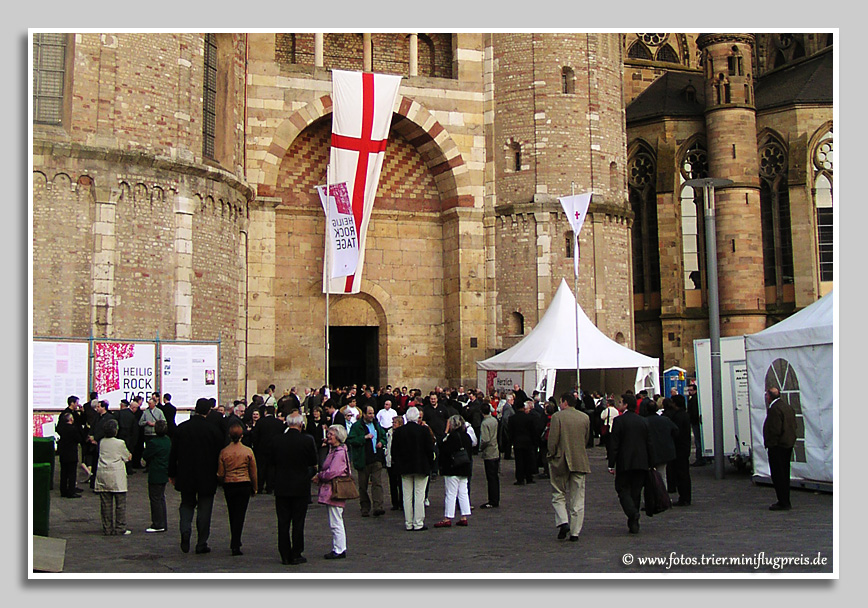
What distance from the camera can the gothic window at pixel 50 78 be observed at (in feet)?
72.4

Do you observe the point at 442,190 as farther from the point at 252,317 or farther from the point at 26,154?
the point at 26,154

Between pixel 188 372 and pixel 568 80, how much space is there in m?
14.8

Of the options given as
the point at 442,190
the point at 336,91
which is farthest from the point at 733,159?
the point at 336,91

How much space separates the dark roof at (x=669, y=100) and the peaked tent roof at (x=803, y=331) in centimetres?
2383

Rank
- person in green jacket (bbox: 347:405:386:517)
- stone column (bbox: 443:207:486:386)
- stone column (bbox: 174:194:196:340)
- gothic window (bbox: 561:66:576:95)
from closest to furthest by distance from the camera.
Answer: person in green jacket (bbox: 347:405:386:517), stone column (bbox: 174:194:196:340), stone column (bbox: 443:207:486:386), gothic window (bbox: 561:66:576:95)

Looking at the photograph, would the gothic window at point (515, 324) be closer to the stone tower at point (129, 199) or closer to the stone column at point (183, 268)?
the stone tower at point (129, 199)

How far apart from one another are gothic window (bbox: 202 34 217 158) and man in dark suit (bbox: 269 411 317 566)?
52.3ft

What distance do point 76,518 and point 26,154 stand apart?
19.5 feet

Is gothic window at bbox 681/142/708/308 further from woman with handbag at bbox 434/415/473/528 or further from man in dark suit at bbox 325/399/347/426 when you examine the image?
woman with handbag at bbox 434/415/473/528

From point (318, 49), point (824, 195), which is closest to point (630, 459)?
point (318, 49)

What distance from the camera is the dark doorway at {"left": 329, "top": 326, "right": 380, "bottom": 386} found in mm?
31219

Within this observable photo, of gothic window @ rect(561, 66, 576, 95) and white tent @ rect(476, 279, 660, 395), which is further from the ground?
gothic window @ rect(561, 66, 576, 95)

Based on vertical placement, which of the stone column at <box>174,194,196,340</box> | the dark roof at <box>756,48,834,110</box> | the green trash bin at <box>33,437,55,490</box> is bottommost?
the green trash bin at <box>33,437,55,490</box>

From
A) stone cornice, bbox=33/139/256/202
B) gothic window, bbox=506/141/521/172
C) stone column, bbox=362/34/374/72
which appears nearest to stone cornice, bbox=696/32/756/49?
gothic window, bbox=506/141/521/172
